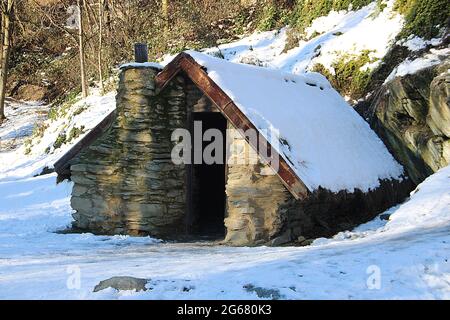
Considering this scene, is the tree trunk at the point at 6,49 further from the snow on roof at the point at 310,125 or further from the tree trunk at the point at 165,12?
the snow on roof at the point at 310,125

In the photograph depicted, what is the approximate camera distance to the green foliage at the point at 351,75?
14594 millimetres

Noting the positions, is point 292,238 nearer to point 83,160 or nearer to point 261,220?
point 261,220

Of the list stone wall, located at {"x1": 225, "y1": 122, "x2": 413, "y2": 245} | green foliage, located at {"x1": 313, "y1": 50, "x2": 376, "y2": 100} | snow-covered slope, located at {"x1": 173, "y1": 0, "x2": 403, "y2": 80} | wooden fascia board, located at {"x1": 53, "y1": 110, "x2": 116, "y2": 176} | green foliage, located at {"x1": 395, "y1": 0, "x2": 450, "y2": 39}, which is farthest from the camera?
snow-covered slope, located at {"x1": 173, "y1": 0, "x2": 403, "y2": 80}

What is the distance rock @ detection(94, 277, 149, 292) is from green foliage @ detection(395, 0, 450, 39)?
36.3ft

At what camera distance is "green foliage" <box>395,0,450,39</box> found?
41.8 feet

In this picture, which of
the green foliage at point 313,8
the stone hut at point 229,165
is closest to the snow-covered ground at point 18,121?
the green foliage at point 313,8

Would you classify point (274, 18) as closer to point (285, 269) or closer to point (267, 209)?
point (267, 209)

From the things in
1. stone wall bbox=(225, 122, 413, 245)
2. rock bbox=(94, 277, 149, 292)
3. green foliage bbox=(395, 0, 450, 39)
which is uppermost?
green foliage bbox=(395, 0, 450, 39)

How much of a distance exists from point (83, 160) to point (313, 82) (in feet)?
19.3

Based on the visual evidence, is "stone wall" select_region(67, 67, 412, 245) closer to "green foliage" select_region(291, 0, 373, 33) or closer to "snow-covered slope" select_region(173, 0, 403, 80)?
"snow-covered slope" select_region(173, 0, 403, 80)

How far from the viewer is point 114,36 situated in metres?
26.4

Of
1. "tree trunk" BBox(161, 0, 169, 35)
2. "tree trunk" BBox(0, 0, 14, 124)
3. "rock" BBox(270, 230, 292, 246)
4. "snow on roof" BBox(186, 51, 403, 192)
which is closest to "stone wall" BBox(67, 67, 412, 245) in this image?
"snow on roof" BBox(186, 51, 403, 192)

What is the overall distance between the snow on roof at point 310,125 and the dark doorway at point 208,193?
4.84 ft
